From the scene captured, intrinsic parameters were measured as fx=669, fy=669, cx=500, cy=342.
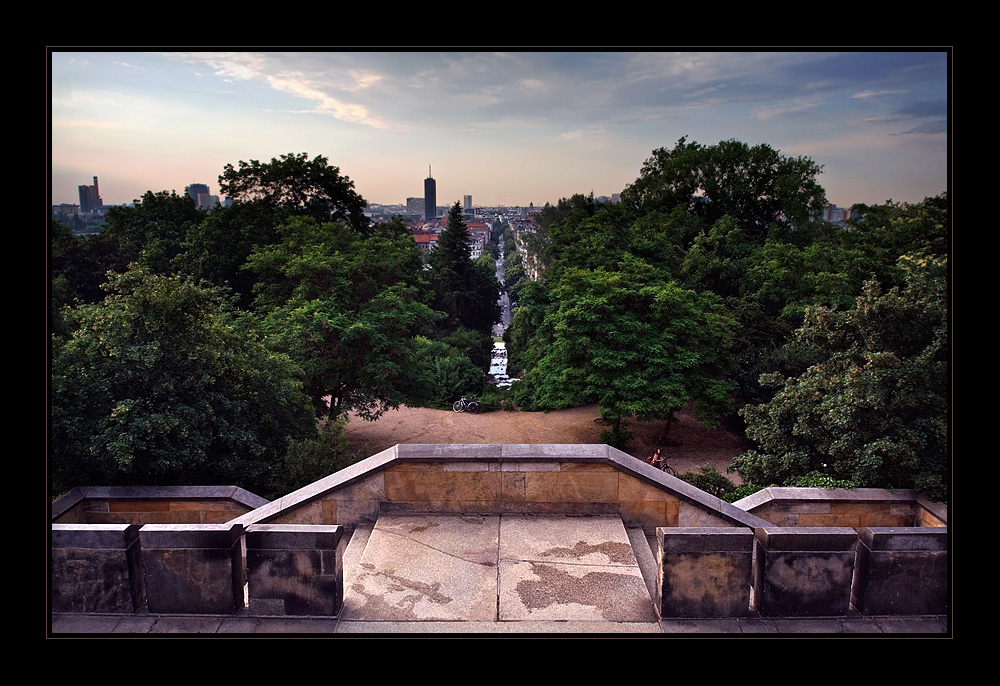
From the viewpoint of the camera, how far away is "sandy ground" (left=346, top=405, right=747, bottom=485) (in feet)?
76.6

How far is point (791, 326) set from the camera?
2433 cm

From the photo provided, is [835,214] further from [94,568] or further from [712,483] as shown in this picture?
[94,568]

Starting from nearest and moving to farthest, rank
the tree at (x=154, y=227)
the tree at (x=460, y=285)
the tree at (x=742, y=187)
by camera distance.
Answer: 1. the tree at (x=154, y=227)
2. the tree at (x=742, y=187)
3. the tree at (x=460, y=285)

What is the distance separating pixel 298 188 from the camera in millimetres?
34406

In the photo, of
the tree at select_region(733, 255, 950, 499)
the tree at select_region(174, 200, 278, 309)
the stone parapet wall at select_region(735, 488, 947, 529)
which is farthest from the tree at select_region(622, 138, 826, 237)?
the stone parapet wall at select_region(735, 488, 947, 529)

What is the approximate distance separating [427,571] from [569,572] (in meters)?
1.29

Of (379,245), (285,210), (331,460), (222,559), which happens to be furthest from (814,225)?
(222,559)

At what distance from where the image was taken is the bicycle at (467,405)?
98.9 feet

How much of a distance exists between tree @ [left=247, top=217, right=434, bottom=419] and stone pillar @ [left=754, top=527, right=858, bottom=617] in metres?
15.9

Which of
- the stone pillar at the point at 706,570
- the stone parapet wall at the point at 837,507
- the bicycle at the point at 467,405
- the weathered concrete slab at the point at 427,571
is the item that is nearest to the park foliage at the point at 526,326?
the stone parapet wall at the point at 837,507

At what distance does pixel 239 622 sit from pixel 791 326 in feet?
75.6

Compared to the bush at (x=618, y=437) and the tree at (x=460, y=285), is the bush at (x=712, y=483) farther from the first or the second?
the tree at (x=460, y=285)

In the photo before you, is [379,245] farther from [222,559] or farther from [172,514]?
[222,559]

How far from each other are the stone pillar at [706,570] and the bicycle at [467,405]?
24956 millimetres
